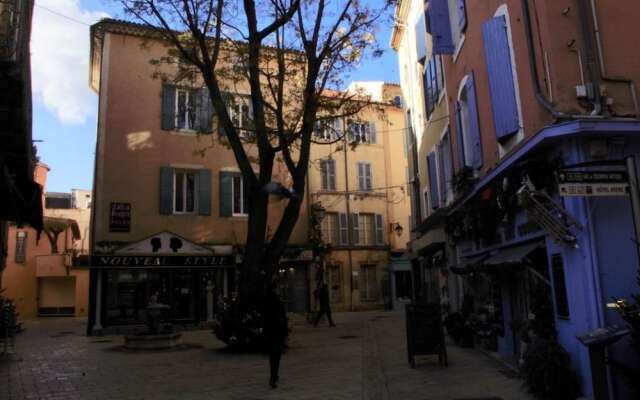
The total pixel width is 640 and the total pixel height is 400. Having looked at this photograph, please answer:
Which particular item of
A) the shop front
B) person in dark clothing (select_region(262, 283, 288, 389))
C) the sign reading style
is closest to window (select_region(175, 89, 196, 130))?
the sign reading style

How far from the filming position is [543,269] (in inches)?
324

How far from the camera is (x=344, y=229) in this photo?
2855cm

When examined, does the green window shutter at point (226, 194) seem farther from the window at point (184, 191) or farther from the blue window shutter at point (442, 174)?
the blue window shutter at point (442, 174)

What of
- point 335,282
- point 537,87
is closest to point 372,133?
point 335,282

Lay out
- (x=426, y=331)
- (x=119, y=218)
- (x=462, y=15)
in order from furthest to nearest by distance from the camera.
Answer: (x=119, y=218)
(x=462, y=15)
(x=426, y=331)

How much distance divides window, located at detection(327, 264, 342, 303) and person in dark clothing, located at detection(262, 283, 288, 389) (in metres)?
18.8

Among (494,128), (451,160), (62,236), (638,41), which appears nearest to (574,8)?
(638,41)

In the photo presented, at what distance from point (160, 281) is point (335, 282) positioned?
10178 millimetres

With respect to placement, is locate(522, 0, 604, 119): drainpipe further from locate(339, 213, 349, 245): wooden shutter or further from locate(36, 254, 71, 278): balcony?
locate(36, 254, 71, 278): balcony

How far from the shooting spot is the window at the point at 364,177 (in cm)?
2971

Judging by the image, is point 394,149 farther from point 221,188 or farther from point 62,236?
point 62,236

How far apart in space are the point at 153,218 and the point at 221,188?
2.97 meters

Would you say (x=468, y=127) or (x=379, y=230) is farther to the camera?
(x=379, y=230)

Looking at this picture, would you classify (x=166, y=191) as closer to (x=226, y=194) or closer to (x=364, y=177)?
(x=226, y=194)
